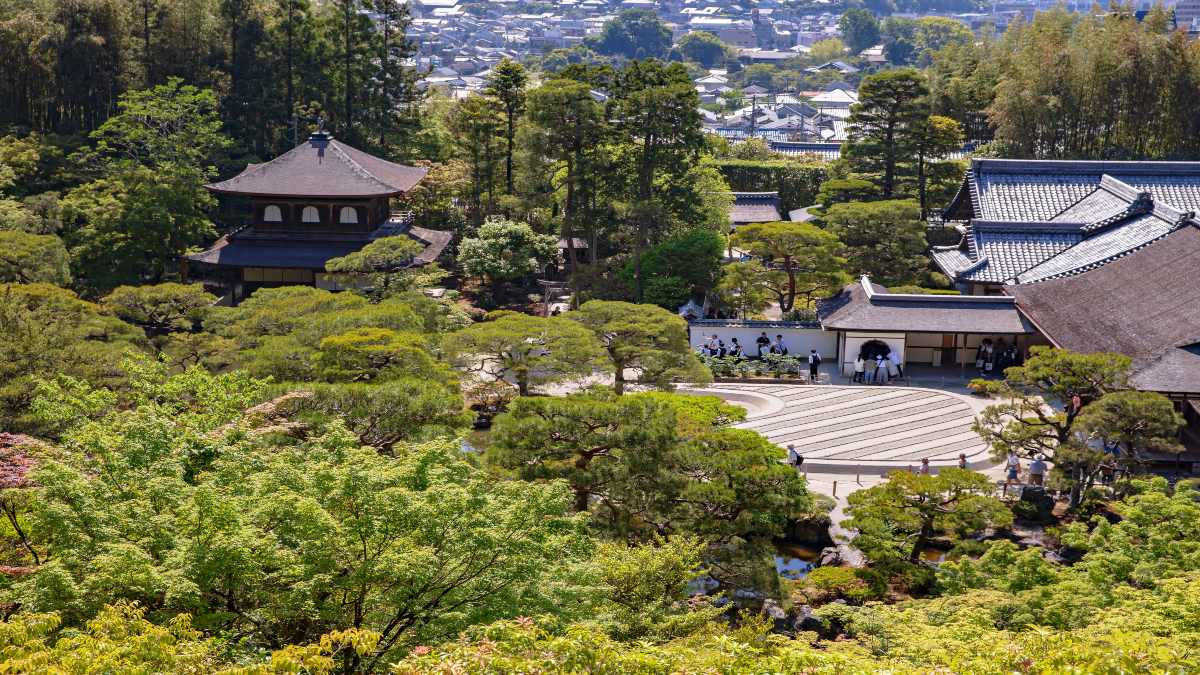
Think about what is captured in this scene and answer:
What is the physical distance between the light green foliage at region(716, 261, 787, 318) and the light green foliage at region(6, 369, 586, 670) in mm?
19056

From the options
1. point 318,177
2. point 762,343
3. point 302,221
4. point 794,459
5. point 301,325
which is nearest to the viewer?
point 301,325

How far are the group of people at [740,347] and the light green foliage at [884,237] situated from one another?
17.6 ft

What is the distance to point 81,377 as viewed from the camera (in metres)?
19.6

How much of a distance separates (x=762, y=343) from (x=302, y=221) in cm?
1433

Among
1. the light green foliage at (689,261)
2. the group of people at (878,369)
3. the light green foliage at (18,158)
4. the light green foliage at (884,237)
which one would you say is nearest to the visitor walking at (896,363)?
the group of people at (878,369)

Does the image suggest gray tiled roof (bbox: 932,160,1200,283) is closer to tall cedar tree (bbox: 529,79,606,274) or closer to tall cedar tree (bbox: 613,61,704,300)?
tall cedar tree (bbox: 613,61,704,300)

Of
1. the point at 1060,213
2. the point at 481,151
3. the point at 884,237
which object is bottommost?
the point at 884,237

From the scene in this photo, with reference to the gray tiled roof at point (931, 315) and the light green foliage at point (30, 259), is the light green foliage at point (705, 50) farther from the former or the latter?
the light green foliage at point (30, 259)

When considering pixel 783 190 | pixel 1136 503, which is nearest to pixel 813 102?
pixel 783 190

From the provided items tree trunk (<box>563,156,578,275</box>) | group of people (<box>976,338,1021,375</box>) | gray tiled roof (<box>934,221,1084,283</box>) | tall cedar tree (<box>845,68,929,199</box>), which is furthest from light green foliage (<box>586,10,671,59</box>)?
group of people (<box>976,338,1021,375</box>)

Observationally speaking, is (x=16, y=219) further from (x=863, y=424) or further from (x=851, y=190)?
(x=851, y=190)

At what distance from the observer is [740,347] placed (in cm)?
2998

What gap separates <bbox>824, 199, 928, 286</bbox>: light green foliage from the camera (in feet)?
111

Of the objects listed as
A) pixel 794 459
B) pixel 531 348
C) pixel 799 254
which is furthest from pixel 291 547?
pixel 799 254
